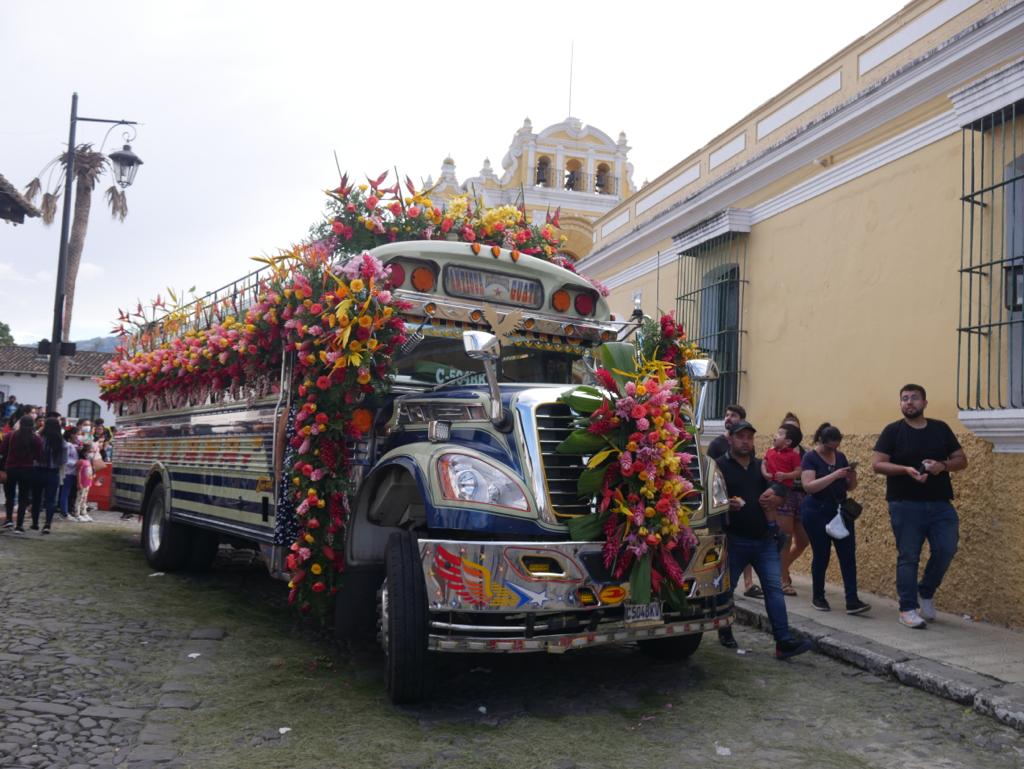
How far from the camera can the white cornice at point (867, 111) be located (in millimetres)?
7312

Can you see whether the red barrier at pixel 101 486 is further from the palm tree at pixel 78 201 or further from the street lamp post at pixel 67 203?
the palm tree at pixel 78 201

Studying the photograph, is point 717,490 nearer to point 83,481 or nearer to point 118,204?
point 83,481

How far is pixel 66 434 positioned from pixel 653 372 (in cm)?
1190

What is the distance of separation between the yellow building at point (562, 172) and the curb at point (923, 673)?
81.9 feet

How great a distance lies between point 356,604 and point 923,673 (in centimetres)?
337

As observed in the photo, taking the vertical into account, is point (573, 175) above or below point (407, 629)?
above

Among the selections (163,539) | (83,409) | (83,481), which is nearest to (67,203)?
(83,481)

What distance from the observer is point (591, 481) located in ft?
15.5

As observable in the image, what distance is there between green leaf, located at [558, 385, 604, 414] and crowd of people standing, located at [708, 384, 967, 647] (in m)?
1.43

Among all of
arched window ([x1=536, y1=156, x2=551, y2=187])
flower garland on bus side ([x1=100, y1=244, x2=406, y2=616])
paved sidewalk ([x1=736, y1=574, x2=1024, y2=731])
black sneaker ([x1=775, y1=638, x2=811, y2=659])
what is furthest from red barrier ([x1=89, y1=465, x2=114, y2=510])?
arched window ([x1=536, y1=156, x2=551, y2=187])

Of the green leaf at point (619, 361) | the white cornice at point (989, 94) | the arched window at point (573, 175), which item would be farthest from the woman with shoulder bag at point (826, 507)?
the arched window at point (573, 175)

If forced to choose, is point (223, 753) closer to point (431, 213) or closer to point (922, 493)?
point (431, 213)

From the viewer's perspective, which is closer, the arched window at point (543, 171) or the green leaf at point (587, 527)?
the green leaf at point (587, 527)

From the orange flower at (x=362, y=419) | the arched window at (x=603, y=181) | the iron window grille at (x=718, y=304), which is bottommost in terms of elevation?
the orange flower at (x=362, y=419)
